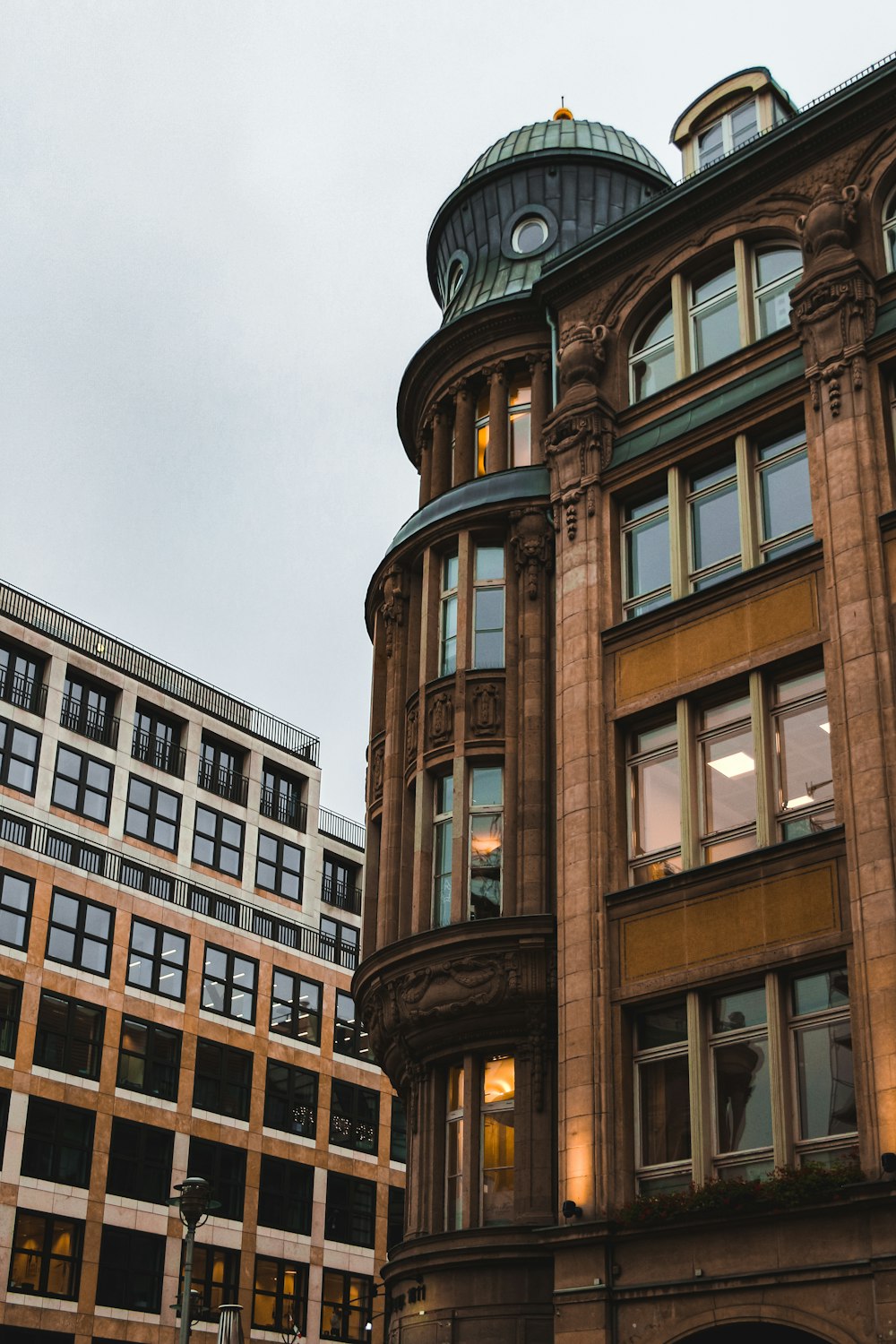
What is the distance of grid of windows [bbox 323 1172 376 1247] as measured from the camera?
63.2m

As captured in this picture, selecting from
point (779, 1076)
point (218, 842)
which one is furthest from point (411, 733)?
point (218, 842)

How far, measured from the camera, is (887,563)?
2292 cm

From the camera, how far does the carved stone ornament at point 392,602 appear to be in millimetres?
31688

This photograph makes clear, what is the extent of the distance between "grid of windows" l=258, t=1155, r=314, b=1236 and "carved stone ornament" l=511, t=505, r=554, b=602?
38.4 m

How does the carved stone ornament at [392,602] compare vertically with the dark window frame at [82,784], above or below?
below

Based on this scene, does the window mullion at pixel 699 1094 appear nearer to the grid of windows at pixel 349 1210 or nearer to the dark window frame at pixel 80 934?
the dark window frame at pixel 80 934

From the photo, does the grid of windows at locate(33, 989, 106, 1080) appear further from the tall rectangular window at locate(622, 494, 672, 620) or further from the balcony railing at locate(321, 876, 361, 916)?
the tall rectangular window at locate(622, 494, 672, 620)

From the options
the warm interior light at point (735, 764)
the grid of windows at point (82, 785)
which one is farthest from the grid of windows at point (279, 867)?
the warm interior light at point (735, 764)

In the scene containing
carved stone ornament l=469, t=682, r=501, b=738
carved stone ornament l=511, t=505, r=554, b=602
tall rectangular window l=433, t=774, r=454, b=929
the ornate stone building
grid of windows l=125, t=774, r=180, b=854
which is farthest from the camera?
grid of windows l=125, t=774, r=180, b=854

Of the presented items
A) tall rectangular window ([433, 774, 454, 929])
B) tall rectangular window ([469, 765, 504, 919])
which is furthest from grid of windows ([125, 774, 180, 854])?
tall rectangular window ([469, 765, 504, 919])

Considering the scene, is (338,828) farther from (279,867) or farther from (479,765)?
(479,765)

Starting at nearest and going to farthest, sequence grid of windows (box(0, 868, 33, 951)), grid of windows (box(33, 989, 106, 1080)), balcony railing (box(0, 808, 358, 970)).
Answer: grid of windows (box(33, 989, 106, 1080)), grid of windows (box(0, 868, 33, 951)), balcony railing (box(0, 808, 358, 970))

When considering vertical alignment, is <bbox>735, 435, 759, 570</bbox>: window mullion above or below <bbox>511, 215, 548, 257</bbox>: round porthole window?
below

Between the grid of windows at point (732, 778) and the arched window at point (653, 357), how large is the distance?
6762 millimetres
